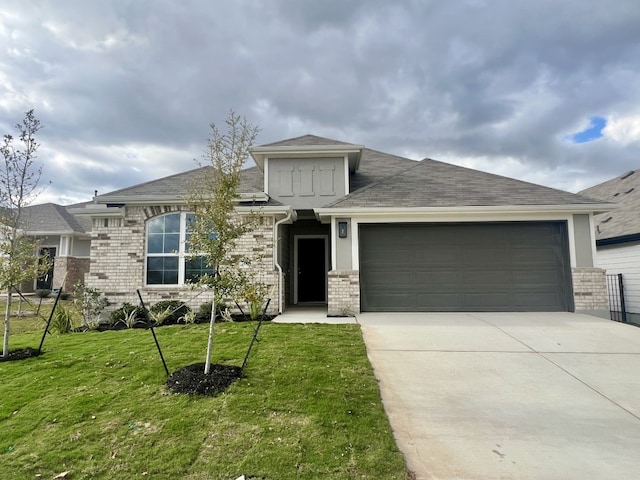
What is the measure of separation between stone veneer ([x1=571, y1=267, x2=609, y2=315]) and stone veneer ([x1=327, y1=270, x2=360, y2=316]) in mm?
5497

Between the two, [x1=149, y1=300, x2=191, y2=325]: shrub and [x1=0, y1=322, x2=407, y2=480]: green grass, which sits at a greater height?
[x1=149, y1=300, x2=191, y2=325]: shrub

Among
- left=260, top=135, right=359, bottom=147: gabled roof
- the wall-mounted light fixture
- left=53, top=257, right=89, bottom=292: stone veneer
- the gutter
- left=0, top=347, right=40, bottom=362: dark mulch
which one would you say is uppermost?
left=260, top=135, right=359, bottom=147: gabled roof

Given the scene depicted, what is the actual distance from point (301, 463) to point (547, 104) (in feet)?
47.9

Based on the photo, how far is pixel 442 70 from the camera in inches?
442

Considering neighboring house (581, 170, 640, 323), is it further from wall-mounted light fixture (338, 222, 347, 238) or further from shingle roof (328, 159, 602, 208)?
wall-mounted light fixture (338, 222, 347, 238)

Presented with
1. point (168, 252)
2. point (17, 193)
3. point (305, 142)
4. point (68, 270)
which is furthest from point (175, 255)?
point (68, 270)

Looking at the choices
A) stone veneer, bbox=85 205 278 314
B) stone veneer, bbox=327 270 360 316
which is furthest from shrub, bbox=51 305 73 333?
stone veneer, bbox=327 270 360 316

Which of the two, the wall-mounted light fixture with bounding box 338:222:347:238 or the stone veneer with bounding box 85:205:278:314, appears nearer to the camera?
the wall-mounted light fixture with bounding box 338:222:347:238

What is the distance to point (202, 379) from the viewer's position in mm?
4035

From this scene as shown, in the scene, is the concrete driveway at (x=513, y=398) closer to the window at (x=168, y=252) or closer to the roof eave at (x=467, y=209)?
the roof eave at (x=467, y=209)

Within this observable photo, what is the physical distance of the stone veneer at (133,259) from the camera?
9164mm

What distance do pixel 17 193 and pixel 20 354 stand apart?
2625 millimetres

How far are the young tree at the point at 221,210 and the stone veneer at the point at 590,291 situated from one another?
855 centimetres

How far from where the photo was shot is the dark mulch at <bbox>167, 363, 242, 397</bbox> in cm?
381
